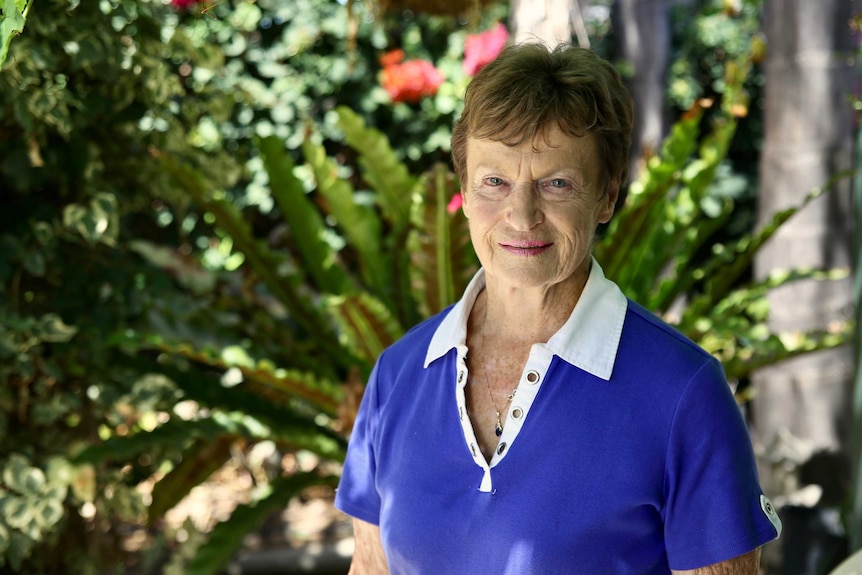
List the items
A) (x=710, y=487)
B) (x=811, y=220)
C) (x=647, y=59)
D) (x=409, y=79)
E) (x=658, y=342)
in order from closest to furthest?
1. (x=710, y=487)
2. (x=658, y=342)
3. (x=811, y=220)
4. (x=409, y=79)
5. (x=647, y=59)

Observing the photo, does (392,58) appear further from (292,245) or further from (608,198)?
(608,198)

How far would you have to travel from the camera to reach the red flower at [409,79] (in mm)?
4215

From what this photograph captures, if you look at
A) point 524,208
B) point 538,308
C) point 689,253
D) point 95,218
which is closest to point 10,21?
point 524,208

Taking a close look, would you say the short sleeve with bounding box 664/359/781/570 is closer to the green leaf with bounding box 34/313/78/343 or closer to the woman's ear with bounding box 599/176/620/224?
the woman's ear with bounding box 599/176/620/224

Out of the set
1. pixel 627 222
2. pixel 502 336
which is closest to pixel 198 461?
pixel 627 222

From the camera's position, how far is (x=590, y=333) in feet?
4.02

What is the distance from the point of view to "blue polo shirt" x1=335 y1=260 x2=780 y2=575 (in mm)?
1116

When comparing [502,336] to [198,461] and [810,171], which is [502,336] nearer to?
[198,461]

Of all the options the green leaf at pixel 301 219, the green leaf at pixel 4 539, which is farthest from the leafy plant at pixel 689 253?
the green leaf at pixel 4 539

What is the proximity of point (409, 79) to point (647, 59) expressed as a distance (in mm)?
1109

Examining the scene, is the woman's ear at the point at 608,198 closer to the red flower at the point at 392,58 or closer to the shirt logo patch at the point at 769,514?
the shirt logo patch at the point at 769,514

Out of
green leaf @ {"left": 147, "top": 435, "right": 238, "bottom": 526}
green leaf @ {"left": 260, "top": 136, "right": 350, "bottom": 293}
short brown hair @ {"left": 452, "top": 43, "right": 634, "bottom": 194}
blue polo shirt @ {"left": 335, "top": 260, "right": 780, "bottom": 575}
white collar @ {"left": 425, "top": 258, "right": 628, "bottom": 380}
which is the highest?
short brown hair @ {"left": 452, "top": 43, "right": 634, "bottom": 194}

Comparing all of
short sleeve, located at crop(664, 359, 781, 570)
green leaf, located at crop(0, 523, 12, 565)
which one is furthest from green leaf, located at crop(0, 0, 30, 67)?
green leaf, located at crop(0, 523, 12, 565)

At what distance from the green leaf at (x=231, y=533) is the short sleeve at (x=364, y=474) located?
1.22 metres
